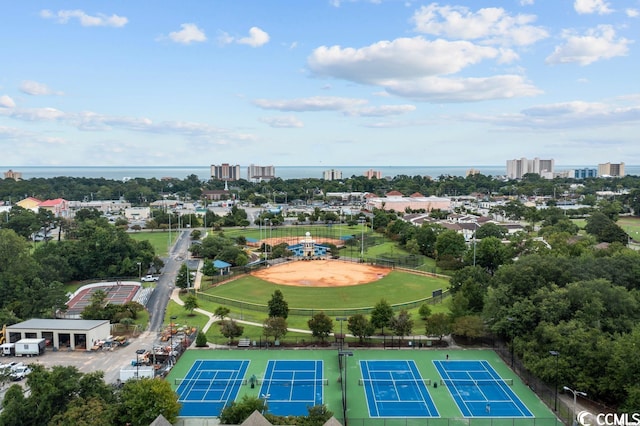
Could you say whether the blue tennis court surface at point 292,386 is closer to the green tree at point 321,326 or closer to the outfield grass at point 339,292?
the green tree at point 321,326

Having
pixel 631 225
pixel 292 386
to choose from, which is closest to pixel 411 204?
pixel 631 225

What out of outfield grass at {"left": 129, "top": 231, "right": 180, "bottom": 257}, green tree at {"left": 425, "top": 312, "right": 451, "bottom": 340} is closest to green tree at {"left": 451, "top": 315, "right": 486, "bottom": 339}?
green tree at {"left": 425, "top": 312, "right": 451, "bottom": 340}

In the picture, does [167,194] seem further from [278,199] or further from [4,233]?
[4,233]

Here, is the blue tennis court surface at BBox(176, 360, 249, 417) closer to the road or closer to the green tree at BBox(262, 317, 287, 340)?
the green tree at BBox(262, 317, 287, 340)

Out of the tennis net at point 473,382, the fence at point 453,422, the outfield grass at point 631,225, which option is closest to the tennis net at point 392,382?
the tennis net at point 473,382

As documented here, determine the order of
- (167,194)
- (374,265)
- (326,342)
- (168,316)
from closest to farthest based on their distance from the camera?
(326,342), (168,316), (374,265), (167,194)

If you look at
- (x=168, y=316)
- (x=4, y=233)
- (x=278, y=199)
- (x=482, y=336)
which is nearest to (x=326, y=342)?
(x=482, y=336)
